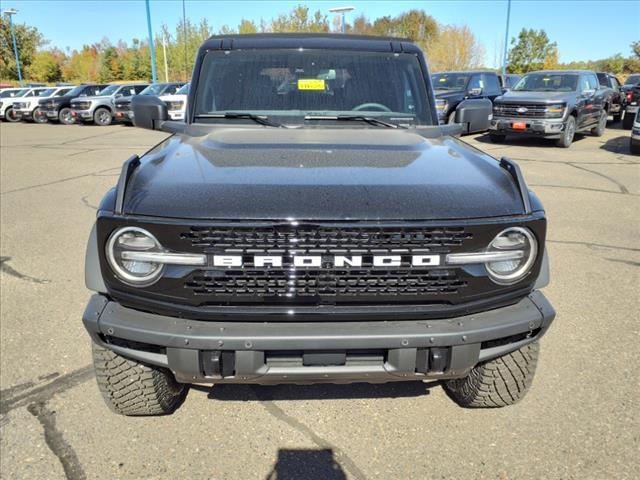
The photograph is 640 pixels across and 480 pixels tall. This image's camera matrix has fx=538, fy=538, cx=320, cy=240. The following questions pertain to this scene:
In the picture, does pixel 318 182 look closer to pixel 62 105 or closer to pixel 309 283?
pixel 309 283

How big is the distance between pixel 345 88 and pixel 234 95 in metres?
0.75

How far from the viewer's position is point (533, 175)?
969 centimetres

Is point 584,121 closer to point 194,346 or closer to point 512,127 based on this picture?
point 512,127

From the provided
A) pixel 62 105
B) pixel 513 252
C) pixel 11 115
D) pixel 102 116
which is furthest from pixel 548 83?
pixel 11 115

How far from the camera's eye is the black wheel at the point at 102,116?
22.2 m

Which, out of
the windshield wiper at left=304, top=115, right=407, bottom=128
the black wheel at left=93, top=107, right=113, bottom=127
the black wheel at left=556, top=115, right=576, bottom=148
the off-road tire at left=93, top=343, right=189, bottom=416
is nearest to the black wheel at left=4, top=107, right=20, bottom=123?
the black wheel at left=93, top=107, right=113, bottom=127

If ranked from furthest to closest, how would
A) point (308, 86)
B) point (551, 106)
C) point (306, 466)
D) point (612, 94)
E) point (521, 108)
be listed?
point (612, 94) → point (521, 108) → point (551, 106) → point (308, 86) → point (306, 466)

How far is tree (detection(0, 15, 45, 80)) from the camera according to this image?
177 ft

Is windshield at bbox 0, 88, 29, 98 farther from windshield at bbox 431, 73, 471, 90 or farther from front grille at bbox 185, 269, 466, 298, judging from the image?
front grille at bbox 185, 269, 466, 298

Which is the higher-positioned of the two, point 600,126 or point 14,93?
point 14,93

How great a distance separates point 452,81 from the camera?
16.1 metres

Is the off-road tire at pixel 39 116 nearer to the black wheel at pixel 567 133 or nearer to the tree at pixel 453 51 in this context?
the black wheel at pixel 567 133

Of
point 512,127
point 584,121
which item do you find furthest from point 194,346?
point 584,121

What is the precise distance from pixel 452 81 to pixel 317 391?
48.1 ft
